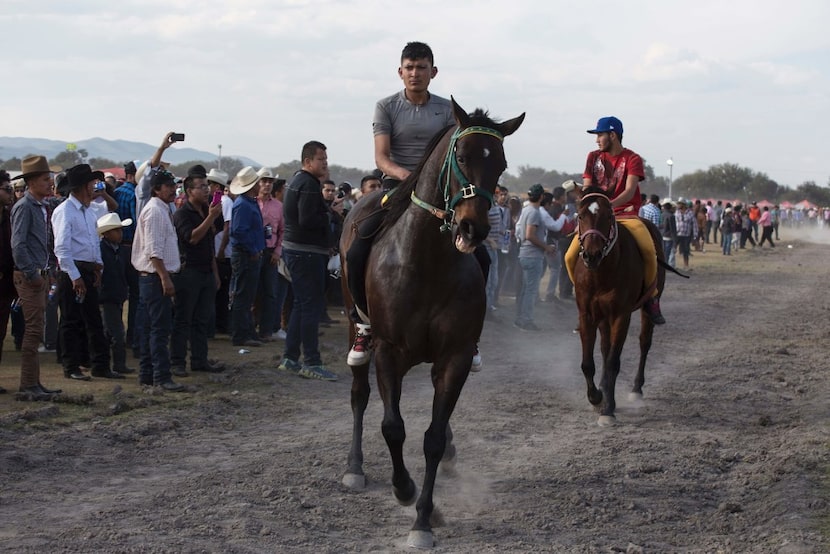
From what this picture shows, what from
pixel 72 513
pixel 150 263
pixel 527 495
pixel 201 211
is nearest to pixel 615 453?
pixel 527 495

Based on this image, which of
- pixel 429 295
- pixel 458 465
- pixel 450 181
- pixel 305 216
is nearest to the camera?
pixel 450 181

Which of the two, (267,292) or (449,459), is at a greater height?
(267,292)

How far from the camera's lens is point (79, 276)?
33.7 feet

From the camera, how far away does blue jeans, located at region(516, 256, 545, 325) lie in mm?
16797

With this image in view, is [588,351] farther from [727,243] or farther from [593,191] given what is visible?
[727,243]

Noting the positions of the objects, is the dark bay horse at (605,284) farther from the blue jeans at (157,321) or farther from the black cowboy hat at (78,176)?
the black cowboy hat at (78,176)

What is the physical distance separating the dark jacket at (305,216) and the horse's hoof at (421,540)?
559cm

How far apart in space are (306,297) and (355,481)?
14.4 feet

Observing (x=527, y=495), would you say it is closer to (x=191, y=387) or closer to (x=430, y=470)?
(x=430, y=470)

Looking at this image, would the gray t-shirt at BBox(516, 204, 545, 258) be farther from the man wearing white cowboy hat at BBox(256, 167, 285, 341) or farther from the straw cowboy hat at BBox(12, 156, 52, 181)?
the straw cowboy hat at BBox(12, 156, 52, 181)

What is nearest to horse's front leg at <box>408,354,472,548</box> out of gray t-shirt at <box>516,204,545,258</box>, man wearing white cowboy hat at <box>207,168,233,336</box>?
man wearing white cowboy hat at <box>207,168,233,336</box>

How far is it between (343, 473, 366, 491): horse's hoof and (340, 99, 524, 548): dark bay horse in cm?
61

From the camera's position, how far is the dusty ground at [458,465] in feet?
19.1

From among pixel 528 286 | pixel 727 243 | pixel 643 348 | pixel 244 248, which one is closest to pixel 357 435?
pixel 643 348
